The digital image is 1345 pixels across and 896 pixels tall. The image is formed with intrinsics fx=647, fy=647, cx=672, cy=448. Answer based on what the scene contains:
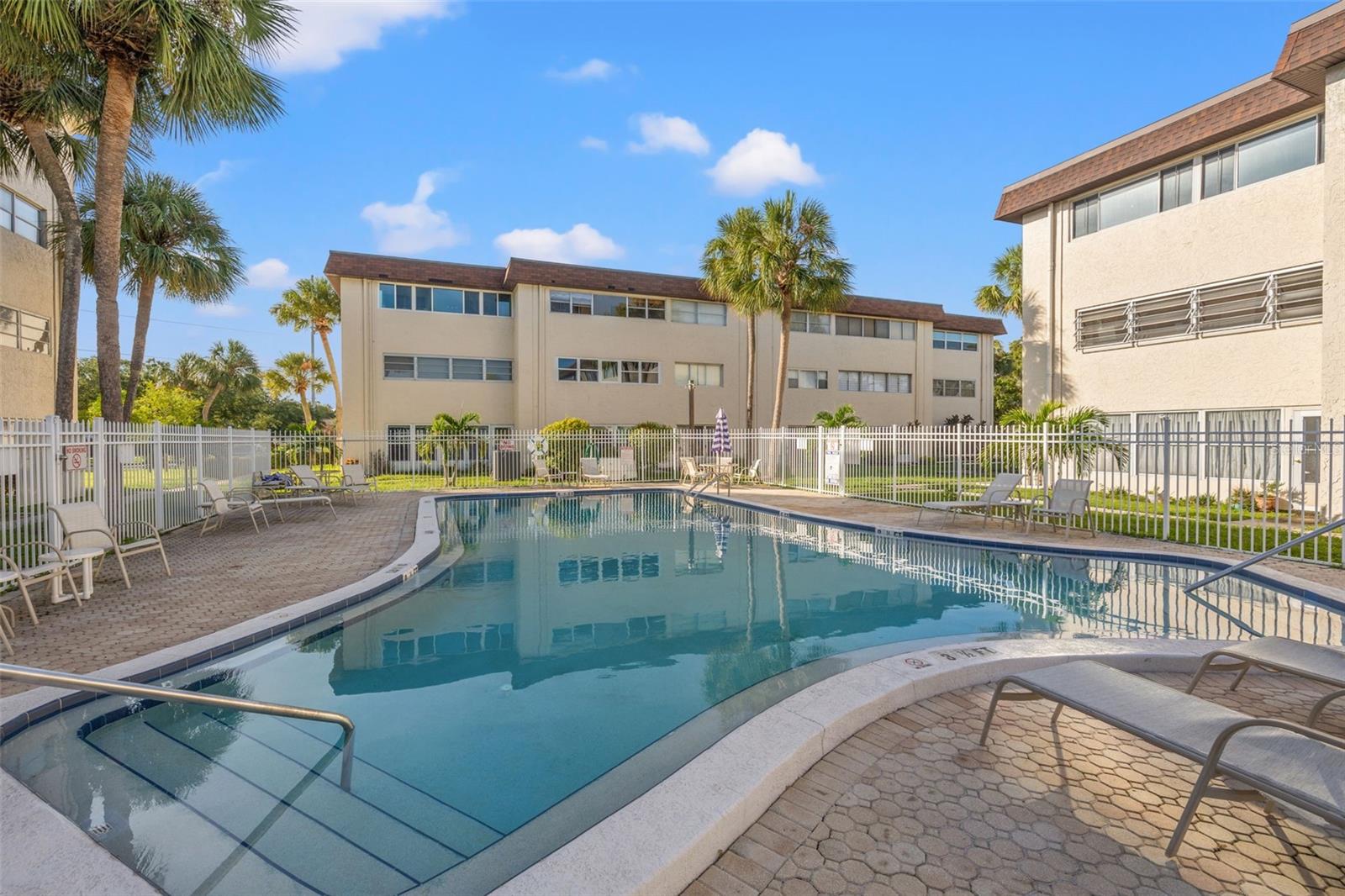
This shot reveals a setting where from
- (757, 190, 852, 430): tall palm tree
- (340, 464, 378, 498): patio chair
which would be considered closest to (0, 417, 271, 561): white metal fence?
(340, 464, 378, 498): patio chair

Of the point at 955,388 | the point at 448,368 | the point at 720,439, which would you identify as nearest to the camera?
the point at 720,439

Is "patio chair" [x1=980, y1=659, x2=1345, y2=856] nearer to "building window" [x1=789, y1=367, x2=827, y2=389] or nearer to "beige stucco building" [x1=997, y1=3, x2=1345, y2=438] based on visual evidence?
"beige stucco building" [x1=997, y1=3, x2=1345, y2=438]

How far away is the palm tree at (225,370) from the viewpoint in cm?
4375

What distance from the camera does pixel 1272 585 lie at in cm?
742

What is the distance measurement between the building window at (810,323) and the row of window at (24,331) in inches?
1041

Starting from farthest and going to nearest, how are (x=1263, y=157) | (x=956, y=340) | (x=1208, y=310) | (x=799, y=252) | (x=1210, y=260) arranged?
(x=956, y=340)
(x=799, y=252)
(x=1208, y=310)
(x=1210, y=260)
(x=1263, y=157)

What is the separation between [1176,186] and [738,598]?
52.0 feet

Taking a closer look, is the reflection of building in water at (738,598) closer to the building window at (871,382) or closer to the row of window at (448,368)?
the row of window at (448,368)

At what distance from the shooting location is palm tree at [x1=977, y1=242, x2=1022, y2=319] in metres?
26.5

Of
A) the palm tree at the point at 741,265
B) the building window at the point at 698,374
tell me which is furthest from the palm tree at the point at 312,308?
the palm tree at the point at 741,265

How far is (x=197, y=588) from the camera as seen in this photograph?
693 cm

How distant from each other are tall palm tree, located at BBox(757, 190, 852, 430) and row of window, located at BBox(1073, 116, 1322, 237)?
24.8 ft

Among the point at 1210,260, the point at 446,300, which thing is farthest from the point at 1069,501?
the point at 446,300

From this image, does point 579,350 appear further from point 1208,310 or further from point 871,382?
point 1208,310
